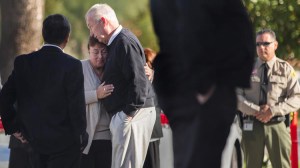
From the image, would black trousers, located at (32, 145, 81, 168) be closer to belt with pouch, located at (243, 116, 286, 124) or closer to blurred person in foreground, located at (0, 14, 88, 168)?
blurred person in foreground, located at (0, 14, 88, 168)

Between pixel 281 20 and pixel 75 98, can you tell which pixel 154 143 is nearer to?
pixel 75 98

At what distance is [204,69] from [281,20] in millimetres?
11020

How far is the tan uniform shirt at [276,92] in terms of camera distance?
10.9 metres

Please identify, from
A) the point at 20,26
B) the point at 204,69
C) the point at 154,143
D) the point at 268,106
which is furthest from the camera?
the point at 20,26

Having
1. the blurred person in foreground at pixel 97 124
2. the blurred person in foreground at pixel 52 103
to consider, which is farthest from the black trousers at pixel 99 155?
the blurred person in foreground at pixel 52 103

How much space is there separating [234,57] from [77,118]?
2758 millimetres

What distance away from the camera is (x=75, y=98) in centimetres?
762

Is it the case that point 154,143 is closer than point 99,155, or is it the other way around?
point 99,155

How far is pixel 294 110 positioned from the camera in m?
11.0

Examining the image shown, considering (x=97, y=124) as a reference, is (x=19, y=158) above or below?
below

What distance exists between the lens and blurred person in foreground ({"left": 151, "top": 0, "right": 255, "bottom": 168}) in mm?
4980

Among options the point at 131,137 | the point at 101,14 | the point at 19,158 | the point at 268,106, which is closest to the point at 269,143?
the point at 268,106

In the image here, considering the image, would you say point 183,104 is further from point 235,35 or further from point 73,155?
point 73,155

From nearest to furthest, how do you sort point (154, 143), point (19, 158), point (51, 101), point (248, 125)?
point (51, 101), point (19, 158), point (154, 143), point (248, 125)
